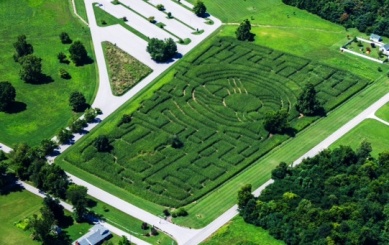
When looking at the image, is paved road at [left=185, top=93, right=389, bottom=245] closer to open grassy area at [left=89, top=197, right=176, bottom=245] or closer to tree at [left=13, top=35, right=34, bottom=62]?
open grassy area at [left=89, top=197, right=176, bottom=245]

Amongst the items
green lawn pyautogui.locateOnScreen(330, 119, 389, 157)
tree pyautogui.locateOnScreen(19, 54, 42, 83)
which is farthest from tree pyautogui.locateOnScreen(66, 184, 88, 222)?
green lawn pyautogui.locateOnScreen(330, 119, 389, 157)

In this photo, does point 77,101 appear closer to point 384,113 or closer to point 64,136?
point 64,136

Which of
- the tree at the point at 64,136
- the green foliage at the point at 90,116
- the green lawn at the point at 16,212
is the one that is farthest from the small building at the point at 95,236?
the green foliage at the point at 90,116

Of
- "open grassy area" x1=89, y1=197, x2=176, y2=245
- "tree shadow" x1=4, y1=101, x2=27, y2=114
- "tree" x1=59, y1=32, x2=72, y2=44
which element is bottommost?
"open grassy area" x1=89, y1=197, x2=176, y2=245

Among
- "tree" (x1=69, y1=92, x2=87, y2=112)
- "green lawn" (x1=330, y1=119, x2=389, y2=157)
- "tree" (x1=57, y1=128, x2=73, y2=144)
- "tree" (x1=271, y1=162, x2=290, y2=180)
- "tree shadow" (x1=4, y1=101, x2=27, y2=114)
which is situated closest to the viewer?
"tree" (x1=271, y1=162, x2=290, y2=180)

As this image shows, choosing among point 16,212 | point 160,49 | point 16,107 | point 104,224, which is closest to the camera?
point 104,224

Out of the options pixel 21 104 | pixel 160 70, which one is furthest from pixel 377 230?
pixel 21 104

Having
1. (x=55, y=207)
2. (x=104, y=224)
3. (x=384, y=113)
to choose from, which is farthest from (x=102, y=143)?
(x=384, y=113)

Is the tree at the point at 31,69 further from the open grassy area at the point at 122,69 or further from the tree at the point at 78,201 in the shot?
the tree at the point at 78,201

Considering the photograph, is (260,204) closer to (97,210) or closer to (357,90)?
(97,210)
